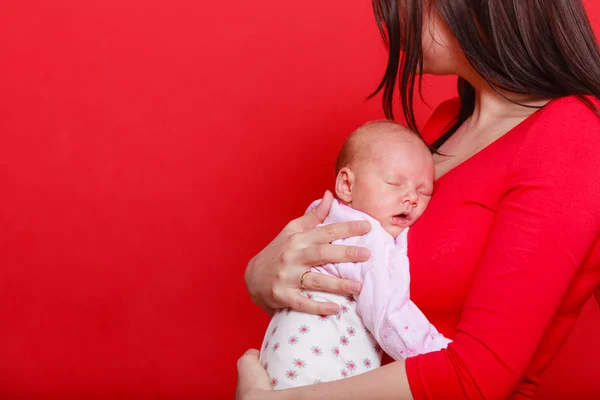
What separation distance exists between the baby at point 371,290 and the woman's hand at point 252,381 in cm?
2

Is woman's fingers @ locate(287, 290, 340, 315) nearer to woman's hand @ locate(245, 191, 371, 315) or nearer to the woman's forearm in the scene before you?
woman's hand @ locate(245, 191, 371, 315)

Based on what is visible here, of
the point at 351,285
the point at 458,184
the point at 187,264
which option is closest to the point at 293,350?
the point at 351,285

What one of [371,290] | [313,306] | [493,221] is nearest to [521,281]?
[493,221]

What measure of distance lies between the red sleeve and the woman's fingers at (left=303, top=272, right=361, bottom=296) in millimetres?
182

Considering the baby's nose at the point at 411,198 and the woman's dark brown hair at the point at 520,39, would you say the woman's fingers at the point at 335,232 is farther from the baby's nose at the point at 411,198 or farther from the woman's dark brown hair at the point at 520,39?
the woman's dark brown hair at the point at 520,39

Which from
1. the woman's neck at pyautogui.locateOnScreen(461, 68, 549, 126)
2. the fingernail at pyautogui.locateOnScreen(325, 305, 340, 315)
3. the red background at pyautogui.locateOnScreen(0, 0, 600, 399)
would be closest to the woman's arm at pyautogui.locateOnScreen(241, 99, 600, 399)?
the fingernail at pyautogui.locateOnScreen(325, 305, 340, 315)

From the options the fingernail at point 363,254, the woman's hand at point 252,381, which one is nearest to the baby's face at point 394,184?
the fingernail at point 363,254

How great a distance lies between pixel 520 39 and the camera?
132 centimetres

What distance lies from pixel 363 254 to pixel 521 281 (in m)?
0.30

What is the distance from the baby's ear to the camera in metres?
1.45

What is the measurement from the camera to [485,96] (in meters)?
1.54

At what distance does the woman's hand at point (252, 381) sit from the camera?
125 centimetres

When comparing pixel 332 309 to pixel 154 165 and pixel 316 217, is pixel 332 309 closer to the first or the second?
pixel 316 217

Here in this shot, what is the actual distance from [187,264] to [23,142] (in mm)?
679
